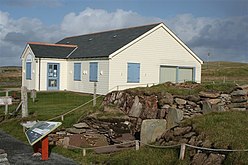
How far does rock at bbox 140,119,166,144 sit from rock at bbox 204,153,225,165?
327cm

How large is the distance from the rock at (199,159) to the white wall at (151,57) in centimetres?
1786

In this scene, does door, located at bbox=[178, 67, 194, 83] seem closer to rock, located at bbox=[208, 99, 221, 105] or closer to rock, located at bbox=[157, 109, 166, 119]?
rock, located at bbox=[208, 99, 221, 105]

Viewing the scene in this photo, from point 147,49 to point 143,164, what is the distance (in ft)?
64.9

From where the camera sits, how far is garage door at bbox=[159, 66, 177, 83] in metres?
29.9

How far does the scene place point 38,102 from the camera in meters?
24.1

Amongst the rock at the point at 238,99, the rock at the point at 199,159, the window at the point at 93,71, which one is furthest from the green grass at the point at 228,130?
the window at the point at 93,71

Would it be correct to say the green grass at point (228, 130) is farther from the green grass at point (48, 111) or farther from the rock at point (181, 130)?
the green grass at point (48, 111)

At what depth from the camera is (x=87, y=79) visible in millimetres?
29062

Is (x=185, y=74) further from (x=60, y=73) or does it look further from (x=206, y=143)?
(x=206, y=143)

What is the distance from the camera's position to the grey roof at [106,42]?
28.2 metres

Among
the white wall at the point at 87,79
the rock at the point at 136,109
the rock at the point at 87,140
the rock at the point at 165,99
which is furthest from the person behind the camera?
the white wall at the point at 87,79

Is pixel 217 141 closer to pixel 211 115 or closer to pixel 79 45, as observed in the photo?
pixel 211 115

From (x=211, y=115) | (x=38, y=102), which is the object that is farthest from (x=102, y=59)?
(x=211, y=115)

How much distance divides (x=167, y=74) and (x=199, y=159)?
21611 millimetres
